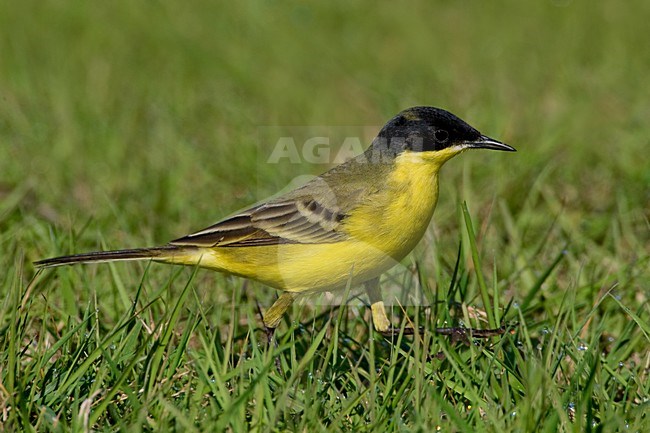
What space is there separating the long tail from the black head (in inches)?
48.2

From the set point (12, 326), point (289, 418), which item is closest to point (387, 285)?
point (289, 418)

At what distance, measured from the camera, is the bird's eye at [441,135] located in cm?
471

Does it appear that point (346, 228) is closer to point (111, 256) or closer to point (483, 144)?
point (483, 144)

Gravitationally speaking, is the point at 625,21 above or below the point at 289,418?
above

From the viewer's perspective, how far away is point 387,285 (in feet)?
16.8

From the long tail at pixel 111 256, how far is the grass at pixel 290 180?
0.17 meters

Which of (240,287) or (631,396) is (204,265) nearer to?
(240,287)

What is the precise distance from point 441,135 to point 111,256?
5.49ft

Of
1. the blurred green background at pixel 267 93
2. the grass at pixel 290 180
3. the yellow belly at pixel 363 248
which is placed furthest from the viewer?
the blurred green background at pixel 267 93

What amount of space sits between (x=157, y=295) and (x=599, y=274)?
8.83 feet

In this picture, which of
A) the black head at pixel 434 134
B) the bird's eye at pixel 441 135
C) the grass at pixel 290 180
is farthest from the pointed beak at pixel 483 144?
the grass at pixel 290 180

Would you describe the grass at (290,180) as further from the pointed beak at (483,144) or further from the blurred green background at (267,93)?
the pointed beak at (483,144)

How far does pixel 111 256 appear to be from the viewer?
15.1ft

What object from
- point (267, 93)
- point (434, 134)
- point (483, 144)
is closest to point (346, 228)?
point (434, 134)
